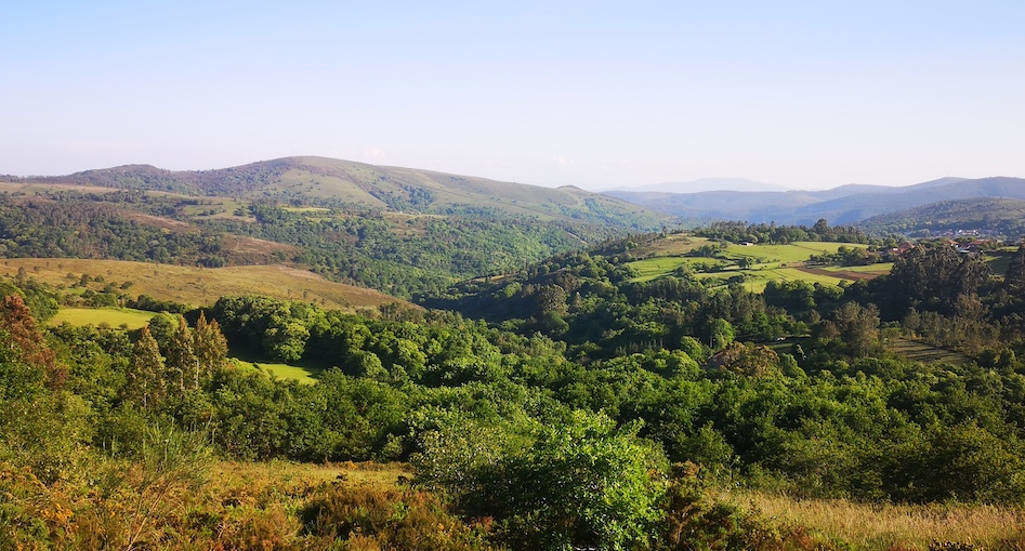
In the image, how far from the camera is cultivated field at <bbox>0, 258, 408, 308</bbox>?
121875 mm

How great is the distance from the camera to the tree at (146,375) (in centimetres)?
3700

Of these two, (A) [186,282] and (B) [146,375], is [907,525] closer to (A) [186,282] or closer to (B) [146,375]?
(B) [146,375]

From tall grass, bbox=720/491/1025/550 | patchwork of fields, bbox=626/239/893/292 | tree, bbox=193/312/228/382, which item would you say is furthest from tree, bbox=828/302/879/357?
tree, bbox=193/312/228/382

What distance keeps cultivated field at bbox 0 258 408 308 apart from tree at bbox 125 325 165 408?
81.5 metres

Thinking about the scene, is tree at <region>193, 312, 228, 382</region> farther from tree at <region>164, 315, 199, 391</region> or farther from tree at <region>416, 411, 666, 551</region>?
tree at <region>416, 411, 666, 551</region>

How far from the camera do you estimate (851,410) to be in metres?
38.2

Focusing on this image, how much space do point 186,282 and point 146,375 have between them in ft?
384

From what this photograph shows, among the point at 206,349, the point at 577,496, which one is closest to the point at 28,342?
the point at 206,349

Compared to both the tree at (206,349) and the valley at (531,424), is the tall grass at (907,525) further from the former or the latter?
the tree at (206,349)

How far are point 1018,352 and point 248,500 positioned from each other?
83918 mm

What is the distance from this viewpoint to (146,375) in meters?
38.1

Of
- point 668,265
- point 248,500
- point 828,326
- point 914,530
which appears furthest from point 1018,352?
point 668,265

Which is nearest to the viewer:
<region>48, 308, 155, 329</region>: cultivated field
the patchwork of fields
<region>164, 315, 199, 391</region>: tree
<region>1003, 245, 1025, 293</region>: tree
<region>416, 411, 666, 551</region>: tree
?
<region>416, 411, 666, 551</region>: tree

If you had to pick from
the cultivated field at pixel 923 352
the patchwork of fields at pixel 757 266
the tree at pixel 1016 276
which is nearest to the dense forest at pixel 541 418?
the tree at pixel 1016 276
